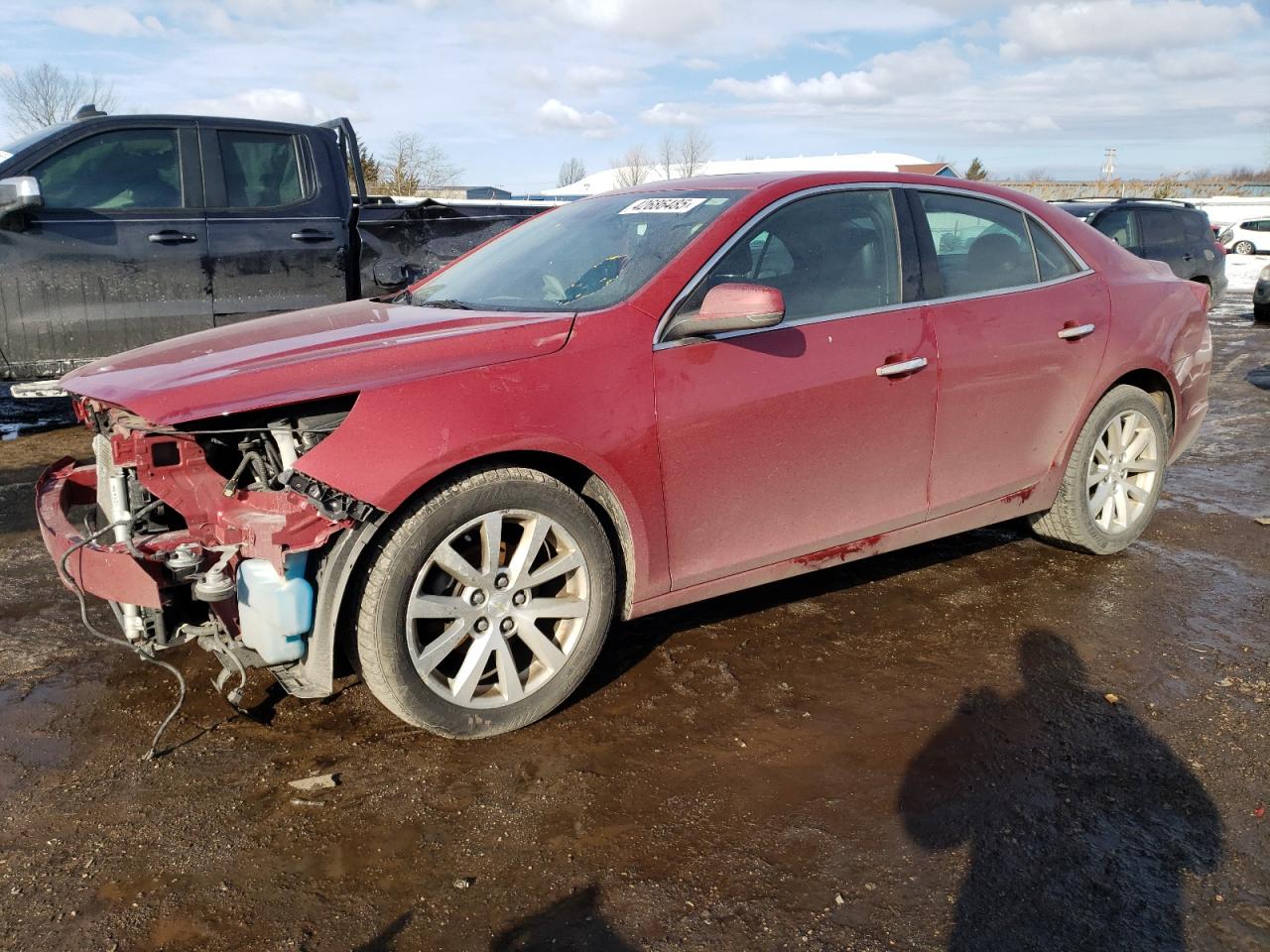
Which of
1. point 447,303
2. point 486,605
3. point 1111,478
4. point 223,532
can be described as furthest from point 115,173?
point 1111,478

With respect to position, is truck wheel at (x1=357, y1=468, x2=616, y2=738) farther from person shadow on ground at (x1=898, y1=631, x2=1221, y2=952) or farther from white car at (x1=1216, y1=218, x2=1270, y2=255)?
white car at (x1=1216, y1=218, x2=1270, y2=255)

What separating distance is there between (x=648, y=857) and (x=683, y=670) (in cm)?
109

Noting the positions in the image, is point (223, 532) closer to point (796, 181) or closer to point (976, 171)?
point (796, 181)

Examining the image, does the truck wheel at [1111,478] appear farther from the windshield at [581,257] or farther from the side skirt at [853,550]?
the windshield at [581,257]

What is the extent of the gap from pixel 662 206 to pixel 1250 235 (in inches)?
1234

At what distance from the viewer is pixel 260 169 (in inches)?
260

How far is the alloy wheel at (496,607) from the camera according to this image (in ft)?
9.55

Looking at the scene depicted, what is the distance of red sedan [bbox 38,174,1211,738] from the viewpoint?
2.77 metres

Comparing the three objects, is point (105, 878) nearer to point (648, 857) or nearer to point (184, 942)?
point (184, 942)

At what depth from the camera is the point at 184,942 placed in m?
2.22

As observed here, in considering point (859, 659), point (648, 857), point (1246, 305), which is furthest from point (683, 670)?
point (1246, 305)

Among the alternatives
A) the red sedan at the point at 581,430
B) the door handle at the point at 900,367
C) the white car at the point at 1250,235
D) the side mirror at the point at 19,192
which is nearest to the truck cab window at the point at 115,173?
the side mirror at the point at 19,192

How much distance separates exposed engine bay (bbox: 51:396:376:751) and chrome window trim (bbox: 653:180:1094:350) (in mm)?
1110

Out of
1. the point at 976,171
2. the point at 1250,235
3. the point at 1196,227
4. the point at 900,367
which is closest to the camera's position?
the point at 900,367
